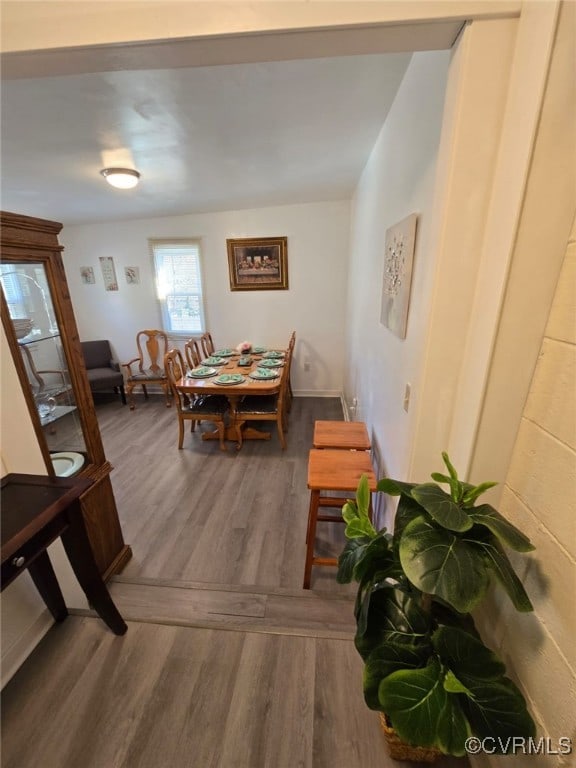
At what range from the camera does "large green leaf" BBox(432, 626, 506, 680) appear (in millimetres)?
692

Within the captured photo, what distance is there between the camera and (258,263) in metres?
4.04

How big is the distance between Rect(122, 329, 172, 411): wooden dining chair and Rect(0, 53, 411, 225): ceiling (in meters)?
1.85

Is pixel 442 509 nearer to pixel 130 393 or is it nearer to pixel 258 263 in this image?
pixel 258 263

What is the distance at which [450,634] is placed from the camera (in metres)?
0.71

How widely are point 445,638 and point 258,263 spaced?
4.06 meters

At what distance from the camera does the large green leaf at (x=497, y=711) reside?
654mm

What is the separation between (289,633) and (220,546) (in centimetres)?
73

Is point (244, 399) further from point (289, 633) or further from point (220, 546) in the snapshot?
point (289, 633)

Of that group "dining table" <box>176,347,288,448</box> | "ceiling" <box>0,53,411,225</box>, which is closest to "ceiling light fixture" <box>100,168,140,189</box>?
"ceiling" <box>0,53,411,225</box>

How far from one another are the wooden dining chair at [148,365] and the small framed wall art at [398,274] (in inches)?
132

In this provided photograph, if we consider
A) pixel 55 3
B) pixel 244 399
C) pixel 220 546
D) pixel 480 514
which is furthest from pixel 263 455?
pixel 55 3

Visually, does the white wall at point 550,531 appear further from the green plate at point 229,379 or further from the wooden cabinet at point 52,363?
the green plate at point 229,379

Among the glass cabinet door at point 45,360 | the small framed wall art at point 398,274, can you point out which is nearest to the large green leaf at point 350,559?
the small framed wall art at point 398,274

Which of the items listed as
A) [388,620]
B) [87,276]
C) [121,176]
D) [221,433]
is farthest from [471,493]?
[87,276]
